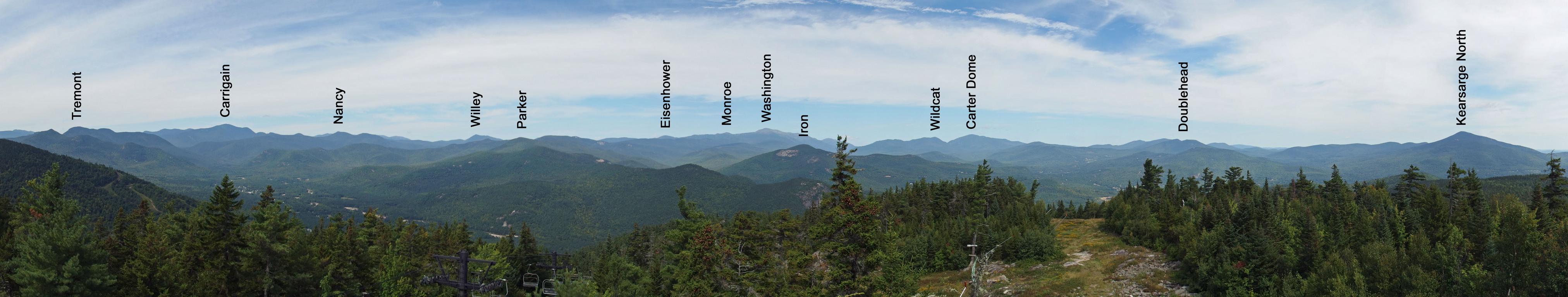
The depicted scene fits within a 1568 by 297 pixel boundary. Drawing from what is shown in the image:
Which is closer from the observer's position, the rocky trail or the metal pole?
the metal pole

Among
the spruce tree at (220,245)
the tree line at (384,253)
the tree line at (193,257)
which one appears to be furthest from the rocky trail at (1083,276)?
the spruce tree at (220,245)

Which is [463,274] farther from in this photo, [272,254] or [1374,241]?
[1374,241]

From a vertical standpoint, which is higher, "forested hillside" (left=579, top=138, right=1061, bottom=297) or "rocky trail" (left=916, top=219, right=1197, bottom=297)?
"forested hillside" (left=579, top=138, right=1061, bottom=297)

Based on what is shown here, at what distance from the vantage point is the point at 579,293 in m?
36.5

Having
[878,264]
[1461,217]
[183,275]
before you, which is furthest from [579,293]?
[1461,217]

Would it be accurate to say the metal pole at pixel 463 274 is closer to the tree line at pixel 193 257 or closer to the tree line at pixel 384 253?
the tree line at pixel 384 253

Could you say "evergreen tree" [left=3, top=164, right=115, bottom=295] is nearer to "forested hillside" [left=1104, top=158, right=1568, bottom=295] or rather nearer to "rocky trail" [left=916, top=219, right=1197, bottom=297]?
"rocky trail" [left=916, top=219, right=1197, bottom=297]

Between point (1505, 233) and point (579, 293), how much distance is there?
56512 mm

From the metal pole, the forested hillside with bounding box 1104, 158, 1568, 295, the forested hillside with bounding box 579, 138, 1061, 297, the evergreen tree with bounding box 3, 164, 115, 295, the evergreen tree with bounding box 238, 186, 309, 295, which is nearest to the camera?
the metal pole

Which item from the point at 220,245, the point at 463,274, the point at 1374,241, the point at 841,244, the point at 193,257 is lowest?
the point at 193,257

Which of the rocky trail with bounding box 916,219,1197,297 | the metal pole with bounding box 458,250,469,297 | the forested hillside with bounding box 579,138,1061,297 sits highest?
the metal pole with bounding box 458,250,469,297

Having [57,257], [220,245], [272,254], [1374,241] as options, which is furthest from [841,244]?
[57,257]

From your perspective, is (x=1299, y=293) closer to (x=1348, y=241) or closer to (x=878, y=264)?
(x=1348, y=241)

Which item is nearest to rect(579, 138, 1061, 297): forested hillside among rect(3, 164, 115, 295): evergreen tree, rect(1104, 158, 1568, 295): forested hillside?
rect(1104, 158, 1568, 295): forested hillside
